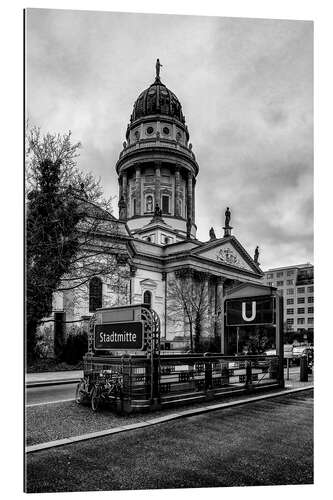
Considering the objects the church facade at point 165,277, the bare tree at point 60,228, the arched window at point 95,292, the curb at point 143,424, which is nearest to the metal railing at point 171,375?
the curb at point 143,424

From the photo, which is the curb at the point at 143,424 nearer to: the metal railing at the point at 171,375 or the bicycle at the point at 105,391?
the metal railing at the point at 171,375

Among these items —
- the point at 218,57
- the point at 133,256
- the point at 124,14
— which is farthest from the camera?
the point at 133,256

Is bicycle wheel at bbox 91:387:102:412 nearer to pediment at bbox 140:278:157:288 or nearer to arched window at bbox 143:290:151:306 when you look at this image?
arched window at bbox 143:290:151:306

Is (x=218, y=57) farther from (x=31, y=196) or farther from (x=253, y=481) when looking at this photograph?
(x=253, y=481)

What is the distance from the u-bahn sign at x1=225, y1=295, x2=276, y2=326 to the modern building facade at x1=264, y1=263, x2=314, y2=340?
0.33m

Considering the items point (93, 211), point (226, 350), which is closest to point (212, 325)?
point (226, 350)

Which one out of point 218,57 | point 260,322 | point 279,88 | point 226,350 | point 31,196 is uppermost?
point 218,57

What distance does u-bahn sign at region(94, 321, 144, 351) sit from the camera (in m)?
7.64

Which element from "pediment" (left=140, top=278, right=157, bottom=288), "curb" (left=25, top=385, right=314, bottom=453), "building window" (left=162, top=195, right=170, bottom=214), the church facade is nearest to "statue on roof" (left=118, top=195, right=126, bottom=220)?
the church facade

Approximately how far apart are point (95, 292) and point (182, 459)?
233 inches

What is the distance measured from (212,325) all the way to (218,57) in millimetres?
7291

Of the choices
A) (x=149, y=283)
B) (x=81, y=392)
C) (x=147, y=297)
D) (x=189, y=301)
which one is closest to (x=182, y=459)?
(x=81, y=392)
